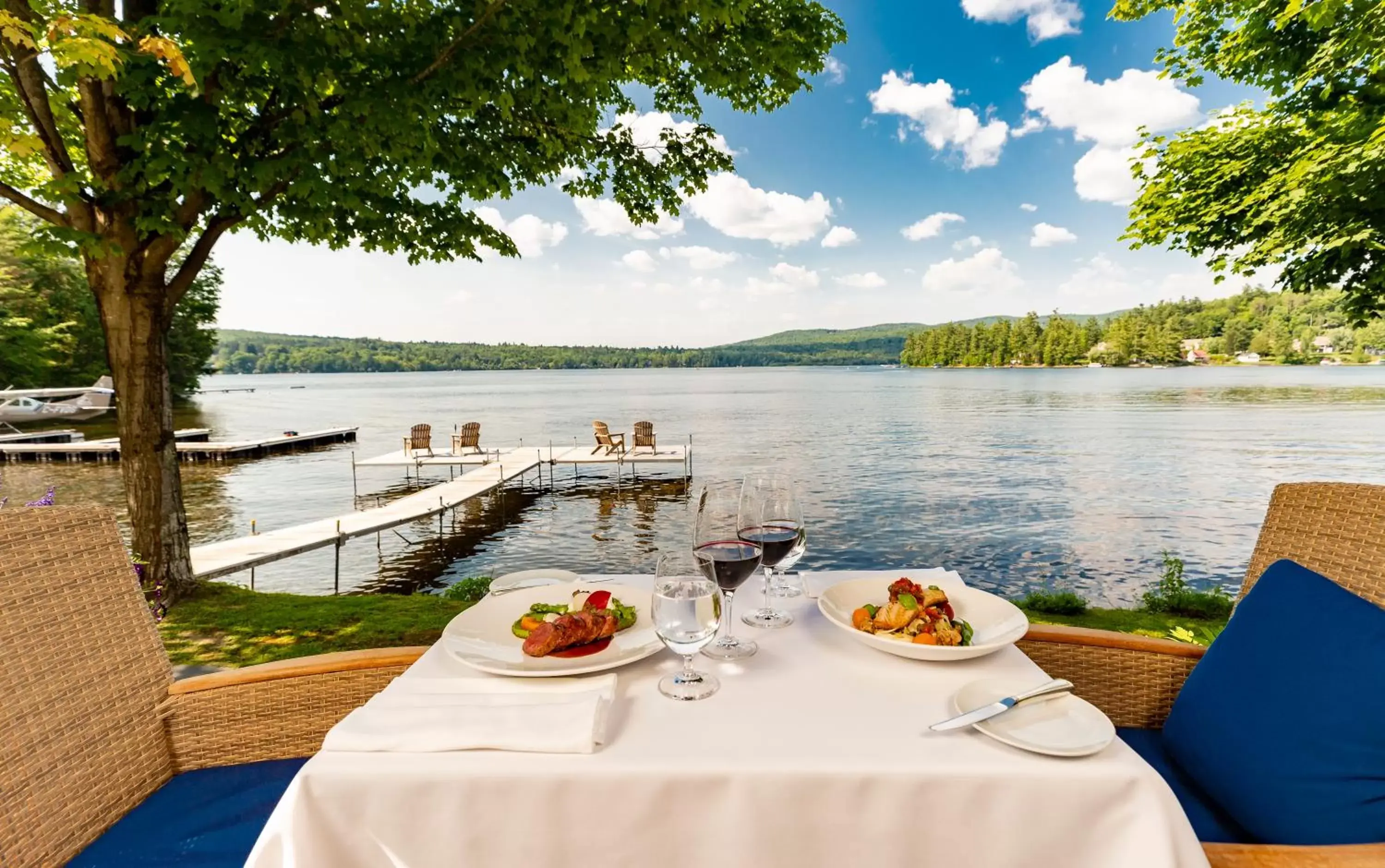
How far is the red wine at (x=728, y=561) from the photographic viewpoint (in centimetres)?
127

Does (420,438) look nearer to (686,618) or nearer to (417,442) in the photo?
(417,442)

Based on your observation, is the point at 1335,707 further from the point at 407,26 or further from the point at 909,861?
the point at 407,26

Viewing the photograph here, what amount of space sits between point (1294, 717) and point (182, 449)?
1097 inches

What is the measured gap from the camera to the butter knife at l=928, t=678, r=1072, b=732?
97 centimetres

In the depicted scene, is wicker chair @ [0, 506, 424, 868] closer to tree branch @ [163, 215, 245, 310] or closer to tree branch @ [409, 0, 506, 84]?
tree branch @ [409, 0, 506, 84]

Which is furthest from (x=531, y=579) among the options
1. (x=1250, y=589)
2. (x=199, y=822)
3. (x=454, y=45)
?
(x=454, y=45)

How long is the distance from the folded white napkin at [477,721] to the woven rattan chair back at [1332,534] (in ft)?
5.65

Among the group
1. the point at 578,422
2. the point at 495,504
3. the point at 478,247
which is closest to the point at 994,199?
the point at 578,422

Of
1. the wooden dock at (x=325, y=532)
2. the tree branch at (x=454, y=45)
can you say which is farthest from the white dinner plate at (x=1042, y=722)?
the wooden dock at (x=325, y=532)

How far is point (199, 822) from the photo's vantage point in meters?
1.44

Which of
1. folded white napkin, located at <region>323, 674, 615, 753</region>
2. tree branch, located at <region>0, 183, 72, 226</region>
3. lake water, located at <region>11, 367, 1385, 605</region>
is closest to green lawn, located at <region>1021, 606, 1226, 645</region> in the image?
lake water, located at <region>11, 367, 1385, 605</region>

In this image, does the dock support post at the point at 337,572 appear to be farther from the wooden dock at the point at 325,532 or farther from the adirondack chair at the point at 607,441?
the adirondack chair at the point at 607,441

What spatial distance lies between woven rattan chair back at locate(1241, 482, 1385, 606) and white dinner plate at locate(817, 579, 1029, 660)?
79 centimetres

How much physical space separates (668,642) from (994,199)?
82.8 metres
